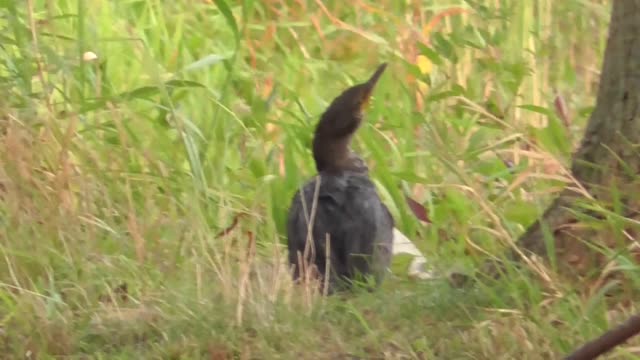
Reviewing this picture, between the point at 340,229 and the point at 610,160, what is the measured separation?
85 cm

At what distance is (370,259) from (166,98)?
927mm

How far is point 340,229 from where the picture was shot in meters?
4.14

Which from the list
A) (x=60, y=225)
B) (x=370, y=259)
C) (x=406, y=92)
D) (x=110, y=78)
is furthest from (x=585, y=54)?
(x=60, y=225)

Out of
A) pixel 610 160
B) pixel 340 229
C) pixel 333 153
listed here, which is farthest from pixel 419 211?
pixel 610 160

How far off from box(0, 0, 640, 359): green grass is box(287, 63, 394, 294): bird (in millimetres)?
119

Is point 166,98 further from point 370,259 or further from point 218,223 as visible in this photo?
point 370,259

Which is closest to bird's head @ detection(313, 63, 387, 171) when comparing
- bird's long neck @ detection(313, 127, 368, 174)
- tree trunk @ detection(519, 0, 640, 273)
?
bird's long neck @ detection(313, 127, 368, 174)

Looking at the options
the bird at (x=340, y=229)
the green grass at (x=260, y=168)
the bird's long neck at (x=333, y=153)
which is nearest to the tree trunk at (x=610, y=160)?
the green grass at (x=260, y=168)

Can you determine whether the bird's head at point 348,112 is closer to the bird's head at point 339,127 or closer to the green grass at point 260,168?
the bird's head at point 339,127

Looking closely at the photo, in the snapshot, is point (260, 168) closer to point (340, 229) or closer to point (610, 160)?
point (340, 229)

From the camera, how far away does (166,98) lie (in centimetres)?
451

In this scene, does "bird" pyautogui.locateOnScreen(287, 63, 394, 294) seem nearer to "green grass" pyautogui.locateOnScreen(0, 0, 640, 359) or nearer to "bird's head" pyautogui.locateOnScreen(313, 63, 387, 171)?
"bird's head" pyautogui.locateOnScreen(313, 63, 387, 171)

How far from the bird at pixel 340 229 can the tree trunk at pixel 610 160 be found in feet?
1.71

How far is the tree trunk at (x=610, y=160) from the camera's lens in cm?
365
